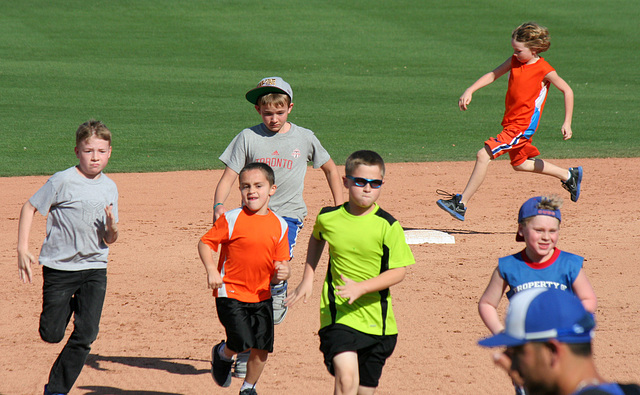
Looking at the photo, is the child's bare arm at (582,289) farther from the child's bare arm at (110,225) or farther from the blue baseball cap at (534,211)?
the child's bare arm at (110,225)

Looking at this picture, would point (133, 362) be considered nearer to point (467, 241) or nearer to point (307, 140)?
point (307, 140)

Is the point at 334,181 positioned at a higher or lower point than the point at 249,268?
higher

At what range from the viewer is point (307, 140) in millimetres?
6527

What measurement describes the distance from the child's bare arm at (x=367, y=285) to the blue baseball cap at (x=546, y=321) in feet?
6.82

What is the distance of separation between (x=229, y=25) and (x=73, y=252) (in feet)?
101

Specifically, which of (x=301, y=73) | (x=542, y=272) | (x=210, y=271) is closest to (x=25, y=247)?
(x=210, y=271)

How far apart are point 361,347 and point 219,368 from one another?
138 centimetres

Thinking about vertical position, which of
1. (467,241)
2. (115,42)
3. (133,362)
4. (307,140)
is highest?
(115,42)

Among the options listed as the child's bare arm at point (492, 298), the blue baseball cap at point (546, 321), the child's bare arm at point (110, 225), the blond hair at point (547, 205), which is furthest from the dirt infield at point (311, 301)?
the blue baseball cap at point (546, 321)

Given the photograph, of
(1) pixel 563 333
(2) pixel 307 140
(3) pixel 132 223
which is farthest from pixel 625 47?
(1) pixel 563 333

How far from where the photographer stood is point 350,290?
4586mm

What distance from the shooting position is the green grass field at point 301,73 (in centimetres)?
1733

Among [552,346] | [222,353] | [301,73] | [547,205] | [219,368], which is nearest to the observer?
[552,346]

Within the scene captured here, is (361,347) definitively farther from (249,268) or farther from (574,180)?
(574,180)
